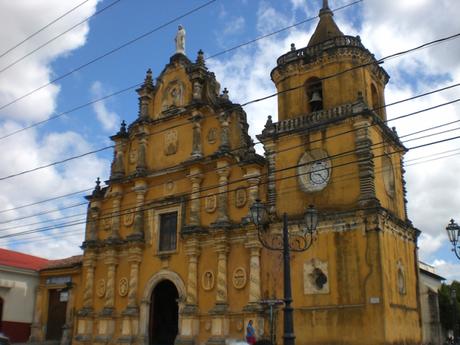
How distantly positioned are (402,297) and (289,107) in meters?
8.74

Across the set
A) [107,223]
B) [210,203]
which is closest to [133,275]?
[107,223]

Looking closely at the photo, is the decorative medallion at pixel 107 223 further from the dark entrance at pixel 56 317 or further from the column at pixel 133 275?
the dark entrance at pixel 56 317

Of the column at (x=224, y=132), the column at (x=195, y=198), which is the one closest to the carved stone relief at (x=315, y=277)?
the column at (x=195, y=198)

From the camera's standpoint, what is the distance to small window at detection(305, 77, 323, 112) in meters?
22.0

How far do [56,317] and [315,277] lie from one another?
1641cm

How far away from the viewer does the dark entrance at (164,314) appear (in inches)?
967

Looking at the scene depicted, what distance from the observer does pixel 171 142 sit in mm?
26359

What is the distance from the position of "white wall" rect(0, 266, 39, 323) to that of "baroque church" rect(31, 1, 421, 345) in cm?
102

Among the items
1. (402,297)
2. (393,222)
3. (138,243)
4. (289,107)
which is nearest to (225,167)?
(289,107)

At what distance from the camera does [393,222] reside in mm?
20500

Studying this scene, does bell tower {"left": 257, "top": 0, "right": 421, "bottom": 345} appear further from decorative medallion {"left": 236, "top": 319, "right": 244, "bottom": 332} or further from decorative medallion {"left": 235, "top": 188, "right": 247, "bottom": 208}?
decorative medallion {"left": 236, "top": 319, "right": 244, "bottom": 332}

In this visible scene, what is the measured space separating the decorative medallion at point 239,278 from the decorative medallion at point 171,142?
7151 mm

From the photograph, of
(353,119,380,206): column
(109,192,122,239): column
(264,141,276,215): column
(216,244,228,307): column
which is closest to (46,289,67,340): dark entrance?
(109,192,122,239): column

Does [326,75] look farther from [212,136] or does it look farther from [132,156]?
[132,156]
